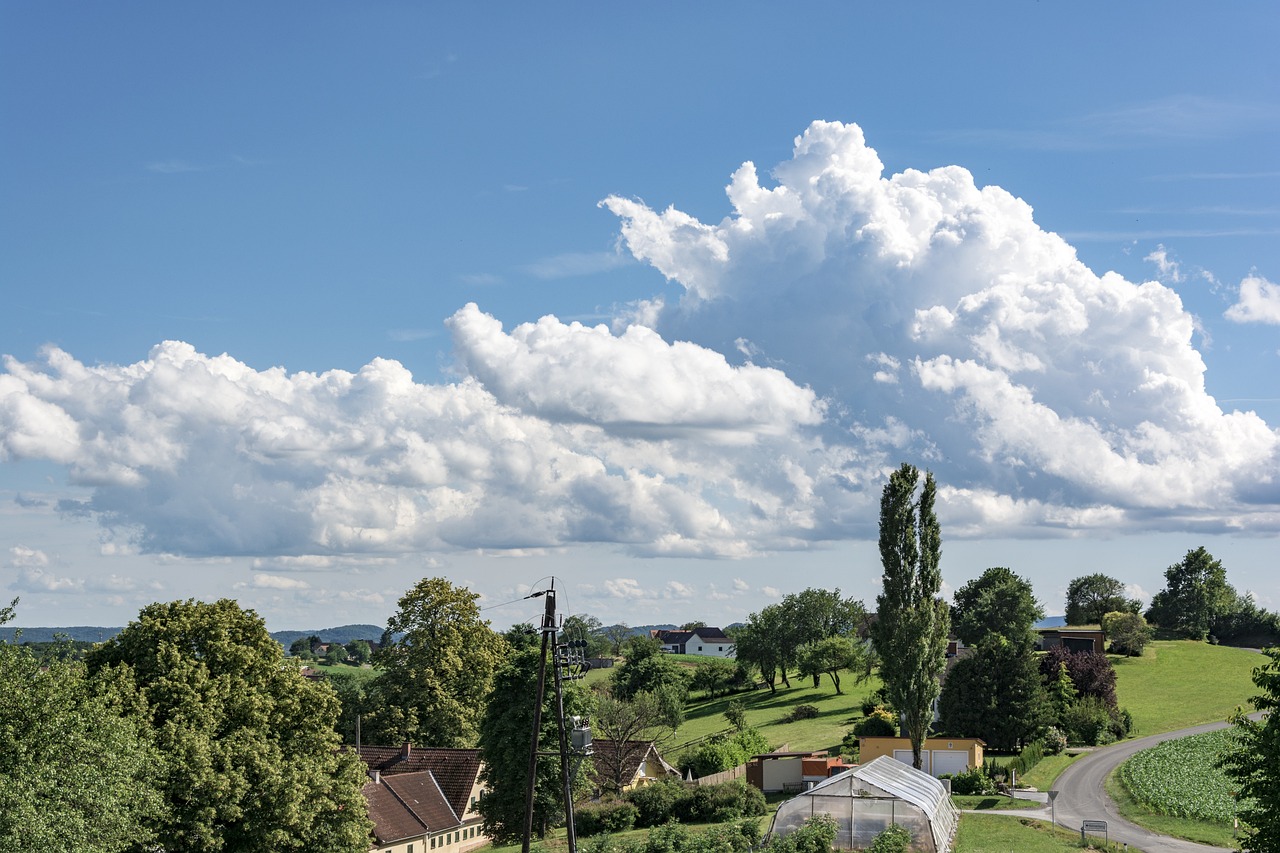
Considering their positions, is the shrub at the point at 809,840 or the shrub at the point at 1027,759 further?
the shrub at the point at 1027,759

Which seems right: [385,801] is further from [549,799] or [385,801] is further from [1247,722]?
[1247,722]

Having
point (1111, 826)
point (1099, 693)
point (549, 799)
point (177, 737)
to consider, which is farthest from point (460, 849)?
point (1099, 693)

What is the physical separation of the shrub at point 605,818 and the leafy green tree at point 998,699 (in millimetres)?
30405

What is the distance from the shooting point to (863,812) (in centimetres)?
4453

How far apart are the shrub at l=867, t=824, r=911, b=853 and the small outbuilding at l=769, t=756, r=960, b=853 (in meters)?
0.59

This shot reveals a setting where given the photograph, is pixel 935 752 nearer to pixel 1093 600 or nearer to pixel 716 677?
pixel 716 677

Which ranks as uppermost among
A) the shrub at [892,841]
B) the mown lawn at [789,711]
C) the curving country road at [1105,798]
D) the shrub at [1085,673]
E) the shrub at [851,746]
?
the shrub at [1085,673]

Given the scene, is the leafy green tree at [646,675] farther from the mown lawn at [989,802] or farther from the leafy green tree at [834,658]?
the mown lawn at [989,802]

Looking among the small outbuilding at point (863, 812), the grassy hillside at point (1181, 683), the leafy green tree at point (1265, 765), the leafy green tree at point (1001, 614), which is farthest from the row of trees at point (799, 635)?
the leafy green tree at point (1265, 765)

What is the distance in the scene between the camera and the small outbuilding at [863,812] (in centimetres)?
4384

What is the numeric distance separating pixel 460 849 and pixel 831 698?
5663 cm

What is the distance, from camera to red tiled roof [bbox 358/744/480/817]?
218ft

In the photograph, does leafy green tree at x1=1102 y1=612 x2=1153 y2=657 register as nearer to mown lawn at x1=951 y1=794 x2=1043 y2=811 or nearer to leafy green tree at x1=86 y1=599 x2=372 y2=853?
mown lawn at x1=951 y1=794 x2=1043 y2=811

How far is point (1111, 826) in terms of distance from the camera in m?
55.8
